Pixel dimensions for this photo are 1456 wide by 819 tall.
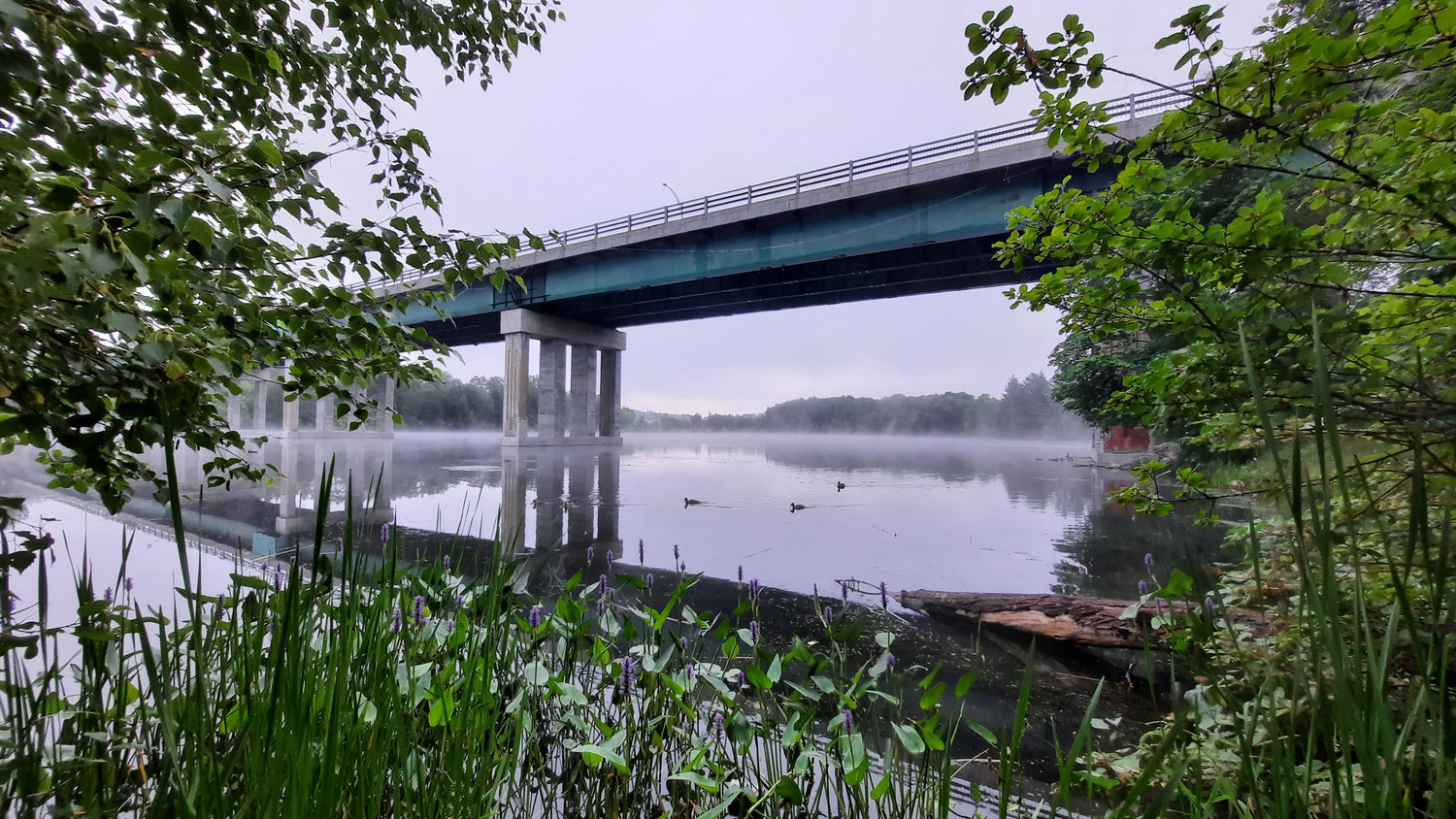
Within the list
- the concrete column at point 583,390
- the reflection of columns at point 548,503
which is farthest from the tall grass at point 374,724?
the concrete column at point 583,390

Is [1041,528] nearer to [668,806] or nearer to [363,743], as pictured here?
[668,806]

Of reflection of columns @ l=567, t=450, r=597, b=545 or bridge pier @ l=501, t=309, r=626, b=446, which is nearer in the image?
reflection of columns @ l=567, t=450, r=597, b=545

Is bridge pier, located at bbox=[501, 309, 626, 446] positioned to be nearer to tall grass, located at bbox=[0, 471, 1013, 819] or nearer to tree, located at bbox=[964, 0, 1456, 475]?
tall grass, located at bbox=[0, 471, 1013, 819]

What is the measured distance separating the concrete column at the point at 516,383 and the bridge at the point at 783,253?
6 centimetres

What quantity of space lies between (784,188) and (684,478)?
9193mm

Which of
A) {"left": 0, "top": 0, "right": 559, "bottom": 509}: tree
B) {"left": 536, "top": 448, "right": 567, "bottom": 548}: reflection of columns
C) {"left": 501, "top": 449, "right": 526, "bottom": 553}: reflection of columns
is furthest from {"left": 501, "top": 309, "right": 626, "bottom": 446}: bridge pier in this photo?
{"left": 0, "top": 0, "right": 559, "bottom": 509}: tree

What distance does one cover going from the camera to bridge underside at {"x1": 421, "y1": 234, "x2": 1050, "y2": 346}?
18.0 metres

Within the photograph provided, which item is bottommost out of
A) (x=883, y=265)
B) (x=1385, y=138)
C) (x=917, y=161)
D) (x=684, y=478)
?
(x=684, y=478)

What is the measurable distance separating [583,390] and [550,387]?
3118mm

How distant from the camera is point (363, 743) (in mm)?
1461

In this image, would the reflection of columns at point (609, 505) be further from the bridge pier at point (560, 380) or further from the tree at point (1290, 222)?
the bridge pier at point (560, 380)

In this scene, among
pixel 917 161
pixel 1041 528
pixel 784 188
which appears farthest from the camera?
pixel 784 188

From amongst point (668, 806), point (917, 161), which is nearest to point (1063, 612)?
point (668, 806)

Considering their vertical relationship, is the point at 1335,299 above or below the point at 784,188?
below
